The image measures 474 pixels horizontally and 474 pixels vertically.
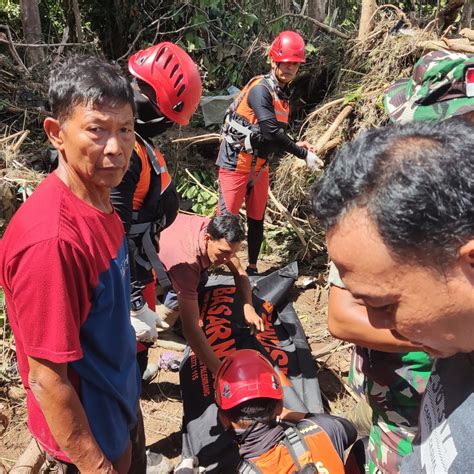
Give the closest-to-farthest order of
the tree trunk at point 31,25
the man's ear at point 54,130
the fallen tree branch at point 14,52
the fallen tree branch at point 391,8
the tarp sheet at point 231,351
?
the man's ear at point 54,130 → the tarp sheet at point 231,351 → the fallen tree branch at point 391,8 → the fallen tree branch at point 14,52 → the tree trunk at point 31,25

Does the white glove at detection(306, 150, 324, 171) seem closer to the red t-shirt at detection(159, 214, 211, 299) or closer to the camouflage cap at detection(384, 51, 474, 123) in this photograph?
the red t-shirt at detection(159, 214, 211, 299)

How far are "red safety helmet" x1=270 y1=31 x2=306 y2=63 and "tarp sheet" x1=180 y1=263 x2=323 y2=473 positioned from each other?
2031 millimetres

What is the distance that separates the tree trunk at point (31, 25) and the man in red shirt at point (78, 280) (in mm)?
6337

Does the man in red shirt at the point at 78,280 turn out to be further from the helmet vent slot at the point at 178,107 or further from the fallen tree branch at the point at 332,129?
the fallen tree branch at the point at 332,129

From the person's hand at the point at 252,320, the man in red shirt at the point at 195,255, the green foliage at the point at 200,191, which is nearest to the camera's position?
the man in red shirt at the point at 195,255

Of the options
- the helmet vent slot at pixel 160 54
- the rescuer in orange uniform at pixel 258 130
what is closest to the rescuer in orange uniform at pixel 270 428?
the helmet vent slot at pixel 160 54

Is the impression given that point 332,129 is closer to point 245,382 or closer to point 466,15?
point 245,382

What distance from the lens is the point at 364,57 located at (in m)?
6.47

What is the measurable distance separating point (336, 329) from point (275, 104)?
137 inches

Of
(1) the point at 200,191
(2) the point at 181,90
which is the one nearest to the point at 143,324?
(2) the point at 181,90

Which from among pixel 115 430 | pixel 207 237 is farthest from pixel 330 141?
pixel 115 430

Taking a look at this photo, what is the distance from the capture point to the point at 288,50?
455cm

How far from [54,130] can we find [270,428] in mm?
1751

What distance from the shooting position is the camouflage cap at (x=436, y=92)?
4.99 feet
